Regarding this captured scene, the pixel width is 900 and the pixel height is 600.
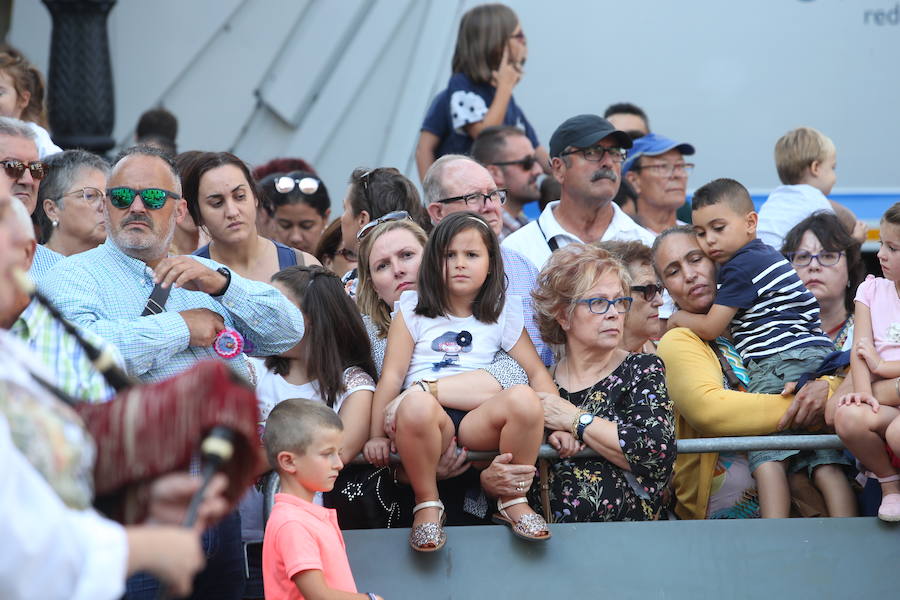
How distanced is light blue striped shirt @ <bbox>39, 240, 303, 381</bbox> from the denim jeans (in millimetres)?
512

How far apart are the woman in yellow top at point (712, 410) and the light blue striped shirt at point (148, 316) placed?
4.98 feet

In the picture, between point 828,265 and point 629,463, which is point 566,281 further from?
point 828,265

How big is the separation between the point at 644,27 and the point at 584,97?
1.88ft

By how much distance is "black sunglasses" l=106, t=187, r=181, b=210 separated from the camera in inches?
151

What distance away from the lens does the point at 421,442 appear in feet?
12.8

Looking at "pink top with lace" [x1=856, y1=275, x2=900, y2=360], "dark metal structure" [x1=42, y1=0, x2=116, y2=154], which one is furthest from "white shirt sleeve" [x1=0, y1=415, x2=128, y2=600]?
"dark metal structure" [x1=42, y1=0, x2=116, y2=154]

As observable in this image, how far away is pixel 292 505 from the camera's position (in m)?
3.62

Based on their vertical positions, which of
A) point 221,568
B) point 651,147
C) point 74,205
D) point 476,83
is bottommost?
point 221,568

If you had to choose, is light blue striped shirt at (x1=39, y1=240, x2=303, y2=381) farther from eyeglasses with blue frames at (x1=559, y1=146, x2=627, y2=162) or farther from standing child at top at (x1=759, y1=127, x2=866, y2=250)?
standing child at top at (x1=759, y1=127, x2=866, y2=250)

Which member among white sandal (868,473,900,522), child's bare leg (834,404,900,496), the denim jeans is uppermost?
child's bare leg (834,404,900,496)

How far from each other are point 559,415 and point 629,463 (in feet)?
0.94

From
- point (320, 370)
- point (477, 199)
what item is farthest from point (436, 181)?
point (320, 370)

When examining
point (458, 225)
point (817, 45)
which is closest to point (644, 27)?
point (817, 45)

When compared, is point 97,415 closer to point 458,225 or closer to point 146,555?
point 146,555
